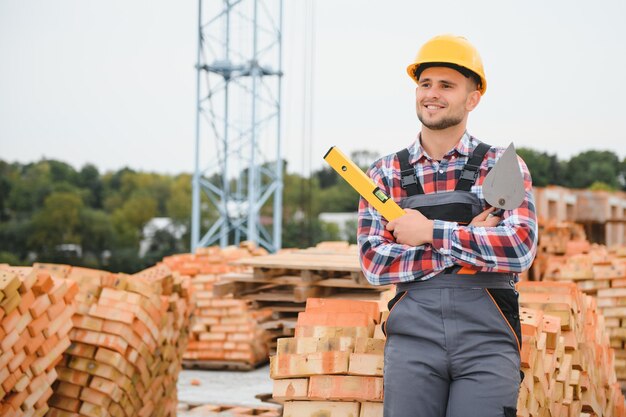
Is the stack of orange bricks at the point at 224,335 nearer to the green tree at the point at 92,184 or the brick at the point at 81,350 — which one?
the brick at the point at 81,350

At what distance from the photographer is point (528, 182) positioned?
344 centimetres

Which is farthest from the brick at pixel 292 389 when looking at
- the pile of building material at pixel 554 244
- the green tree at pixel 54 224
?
the green tree at pixel 54 224

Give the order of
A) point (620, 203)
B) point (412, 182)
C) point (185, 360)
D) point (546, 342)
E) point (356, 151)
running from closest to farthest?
1. point (412, 182)
2. point (546, 342)
3. point (185, 360)
4. point (620, 203)
5. point (356, 151)

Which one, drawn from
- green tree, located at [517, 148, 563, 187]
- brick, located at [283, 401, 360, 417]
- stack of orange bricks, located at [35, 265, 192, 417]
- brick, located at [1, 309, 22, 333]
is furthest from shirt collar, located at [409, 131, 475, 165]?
green tree, located at [517, 148, 563, 187]

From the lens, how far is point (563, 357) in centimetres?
531

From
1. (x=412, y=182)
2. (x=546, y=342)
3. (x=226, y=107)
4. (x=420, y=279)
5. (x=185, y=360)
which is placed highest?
(x=226, y=107)

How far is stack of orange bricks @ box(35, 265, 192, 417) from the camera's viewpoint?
6879mm

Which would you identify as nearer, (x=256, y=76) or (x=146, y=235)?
(x=256, y=76)

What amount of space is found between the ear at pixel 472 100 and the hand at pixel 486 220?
474 mm

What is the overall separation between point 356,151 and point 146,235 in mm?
18664

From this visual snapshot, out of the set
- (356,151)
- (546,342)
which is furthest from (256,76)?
(356,151)

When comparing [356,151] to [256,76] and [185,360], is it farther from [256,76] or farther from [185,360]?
[185,360]

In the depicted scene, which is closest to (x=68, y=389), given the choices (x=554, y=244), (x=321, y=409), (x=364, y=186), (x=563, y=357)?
(x=321, y=409)

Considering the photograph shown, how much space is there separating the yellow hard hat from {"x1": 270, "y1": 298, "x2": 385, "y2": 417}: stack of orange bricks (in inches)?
54.0
